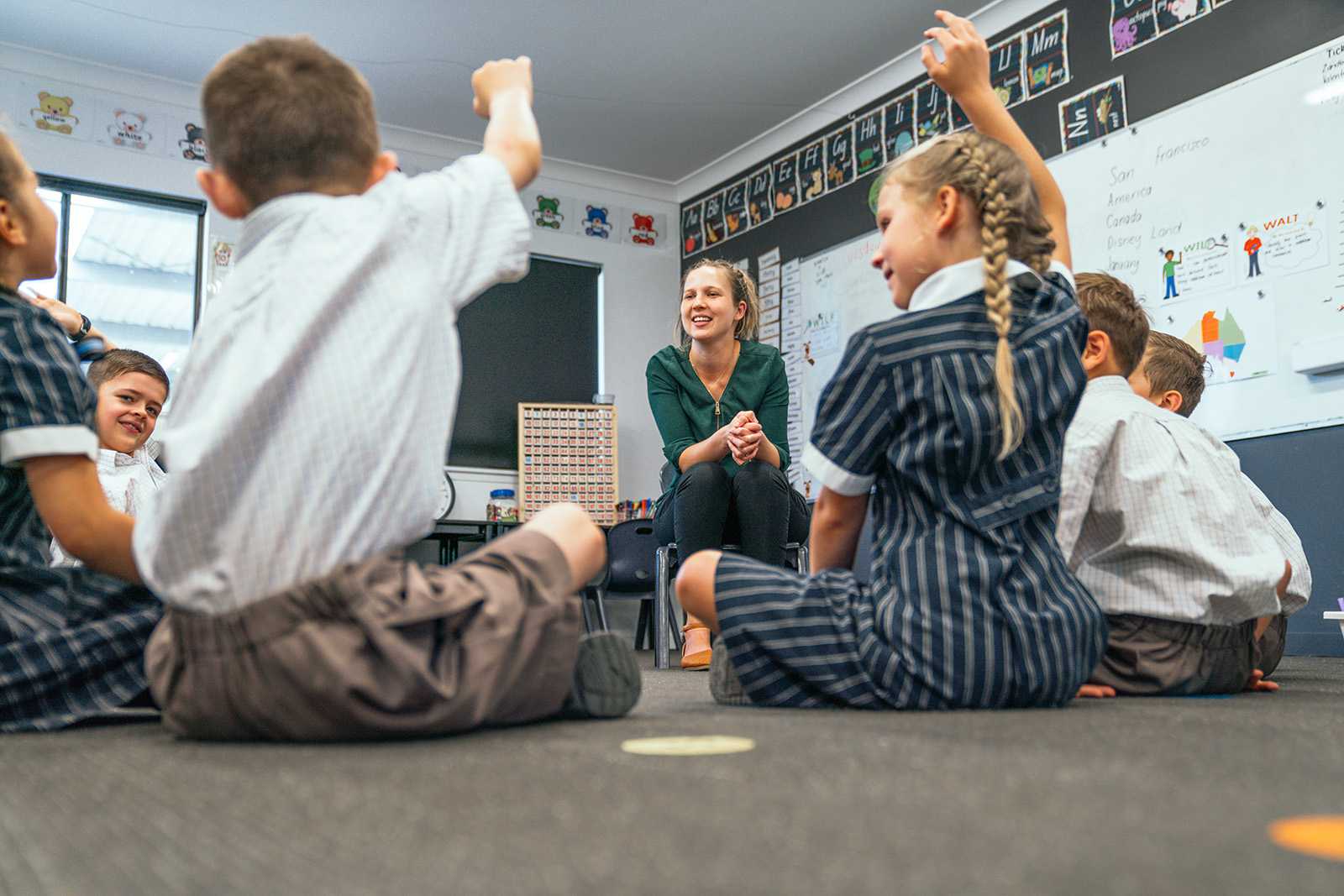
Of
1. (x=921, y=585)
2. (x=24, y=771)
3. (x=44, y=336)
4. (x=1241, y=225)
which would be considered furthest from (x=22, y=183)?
(x=1241, y=225)

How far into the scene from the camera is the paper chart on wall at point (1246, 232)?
9.77ft

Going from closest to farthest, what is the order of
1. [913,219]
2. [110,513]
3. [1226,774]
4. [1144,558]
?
[1226,774] → [110,513] → [913,219] → [1144,558]

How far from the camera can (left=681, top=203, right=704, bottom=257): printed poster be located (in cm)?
564

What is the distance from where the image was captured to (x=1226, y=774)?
762 millimetres

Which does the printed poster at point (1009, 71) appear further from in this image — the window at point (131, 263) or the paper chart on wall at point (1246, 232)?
the window at point (131, 263)

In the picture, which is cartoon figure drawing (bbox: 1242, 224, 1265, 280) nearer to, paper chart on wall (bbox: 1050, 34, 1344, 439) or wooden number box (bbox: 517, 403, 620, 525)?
paper chart on wall (bbox: 1050, 34, 1344, 439)

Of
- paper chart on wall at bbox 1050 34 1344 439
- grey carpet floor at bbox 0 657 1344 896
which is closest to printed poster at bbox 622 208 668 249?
paper chart on wall at bbox 1050 34 1344 439

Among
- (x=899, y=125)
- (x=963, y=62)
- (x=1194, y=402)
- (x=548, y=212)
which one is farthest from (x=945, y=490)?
(x=548, y=212)

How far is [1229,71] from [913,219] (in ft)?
8.25

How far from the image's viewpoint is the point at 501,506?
495 centimetres

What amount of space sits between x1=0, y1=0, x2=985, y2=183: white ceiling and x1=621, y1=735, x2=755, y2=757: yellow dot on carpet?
A: 3.56m

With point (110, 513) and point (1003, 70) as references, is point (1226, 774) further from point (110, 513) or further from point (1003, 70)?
point (1003, 70)

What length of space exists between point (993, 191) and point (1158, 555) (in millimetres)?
587

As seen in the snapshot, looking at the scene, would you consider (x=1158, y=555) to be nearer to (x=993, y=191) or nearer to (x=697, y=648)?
(x=993, y=191)
